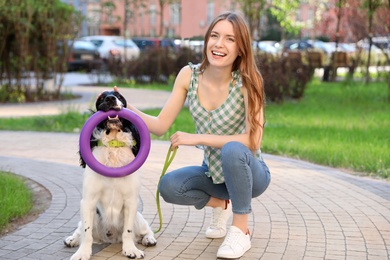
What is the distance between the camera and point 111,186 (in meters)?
4.62

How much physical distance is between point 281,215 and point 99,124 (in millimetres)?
2061

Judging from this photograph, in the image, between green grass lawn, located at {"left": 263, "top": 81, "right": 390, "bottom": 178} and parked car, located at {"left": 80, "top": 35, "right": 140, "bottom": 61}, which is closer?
green grass lawn, located at {"left": 263, "top": 81, "right": 390, "bottom": 178}

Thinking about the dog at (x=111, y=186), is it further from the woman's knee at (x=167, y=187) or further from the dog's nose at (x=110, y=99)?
the woman's knee at (x=167, y=187)

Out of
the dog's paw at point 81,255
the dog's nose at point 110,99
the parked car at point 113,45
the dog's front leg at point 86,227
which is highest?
the dog's nose at point 110,99

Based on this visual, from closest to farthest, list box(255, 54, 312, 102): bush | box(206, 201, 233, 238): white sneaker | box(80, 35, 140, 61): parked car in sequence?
1. box(206, 201, 233, 238): white sneaker
2. box(255, 54, 312, 102): bush
3. box(80, 35, 140, 61): parked car

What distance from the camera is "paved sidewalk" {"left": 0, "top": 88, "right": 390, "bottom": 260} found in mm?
4973

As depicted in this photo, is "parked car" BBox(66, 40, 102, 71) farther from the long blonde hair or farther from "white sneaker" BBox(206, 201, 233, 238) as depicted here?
the long blonde hair

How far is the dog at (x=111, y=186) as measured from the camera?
181 inches

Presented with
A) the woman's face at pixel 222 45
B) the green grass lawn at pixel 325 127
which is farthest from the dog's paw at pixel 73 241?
the green grass lawn at pixel 325 127

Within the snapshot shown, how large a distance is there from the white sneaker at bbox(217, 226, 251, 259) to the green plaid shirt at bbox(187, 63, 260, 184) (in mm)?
416

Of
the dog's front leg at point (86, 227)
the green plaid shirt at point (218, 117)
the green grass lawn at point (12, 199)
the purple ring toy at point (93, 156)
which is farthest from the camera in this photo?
the green grass lawn at point (12, 199)

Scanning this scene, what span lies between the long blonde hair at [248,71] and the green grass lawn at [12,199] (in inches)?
85.4

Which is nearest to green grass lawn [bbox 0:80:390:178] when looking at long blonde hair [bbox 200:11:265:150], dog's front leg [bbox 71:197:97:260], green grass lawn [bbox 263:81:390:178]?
green grass lawn [bbox 263:81:390:178]

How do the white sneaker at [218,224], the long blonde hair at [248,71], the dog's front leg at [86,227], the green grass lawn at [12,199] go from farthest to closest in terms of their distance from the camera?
the green grass lawn at [12,199] < the white sneaker at [218,224] < the long blonde hair at [248,71] < the dog's front leg at [86,227]
